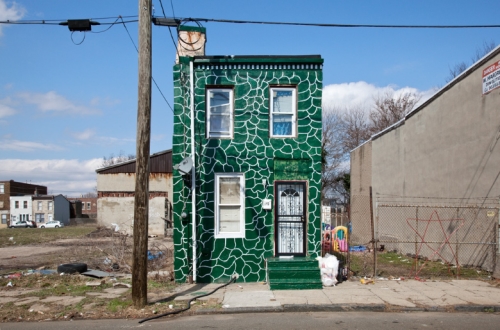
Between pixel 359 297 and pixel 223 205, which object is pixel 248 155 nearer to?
pixel 223 205

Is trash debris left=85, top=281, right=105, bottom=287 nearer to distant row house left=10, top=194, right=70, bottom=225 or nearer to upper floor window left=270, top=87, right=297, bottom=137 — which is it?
upper floor window left=270, top=87, right=297, bottom=137

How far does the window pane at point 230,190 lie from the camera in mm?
12469

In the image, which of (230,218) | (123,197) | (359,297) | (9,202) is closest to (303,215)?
(230,218)

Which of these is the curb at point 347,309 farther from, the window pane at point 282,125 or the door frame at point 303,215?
the window pane at point 282,125

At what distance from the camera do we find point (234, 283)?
1216 cm

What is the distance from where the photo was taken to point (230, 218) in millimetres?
Result: 12445

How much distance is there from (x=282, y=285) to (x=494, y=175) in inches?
295

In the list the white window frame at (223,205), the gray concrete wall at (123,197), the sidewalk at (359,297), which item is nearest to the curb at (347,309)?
the sidewalk at (359,297)

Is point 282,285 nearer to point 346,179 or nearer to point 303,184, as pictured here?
point 303,184

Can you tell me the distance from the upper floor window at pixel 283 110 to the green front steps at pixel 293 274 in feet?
11.3

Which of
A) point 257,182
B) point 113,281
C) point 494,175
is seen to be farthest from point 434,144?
point 113,281

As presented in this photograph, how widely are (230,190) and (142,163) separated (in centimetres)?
365

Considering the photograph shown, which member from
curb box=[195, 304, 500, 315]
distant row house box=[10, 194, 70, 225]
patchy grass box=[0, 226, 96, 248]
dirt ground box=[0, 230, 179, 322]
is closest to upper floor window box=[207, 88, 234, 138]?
dirt ground box=[0, 230, 179, 322]

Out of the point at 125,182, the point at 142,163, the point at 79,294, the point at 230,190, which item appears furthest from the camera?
the point at 125,182
